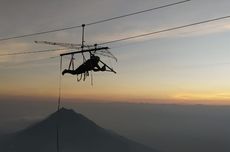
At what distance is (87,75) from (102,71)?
4.49ft

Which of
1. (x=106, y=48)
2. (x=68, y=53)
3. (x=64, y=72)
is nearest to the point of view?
(x=106, y=48)

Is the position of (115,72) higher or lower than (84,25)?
lower

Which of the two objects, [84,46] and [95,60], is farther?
[95,60]

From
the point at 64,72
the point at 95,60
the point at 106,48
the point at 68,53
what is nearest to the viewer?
the point at 106,48

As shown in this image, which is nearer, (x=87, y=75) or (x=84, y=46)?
(x=84, y=46)

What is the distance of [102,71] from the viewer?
29.9 metres

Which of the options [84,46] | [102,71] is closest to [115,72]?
[102,71]

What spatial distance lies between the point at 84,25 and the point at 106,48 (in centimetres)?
202

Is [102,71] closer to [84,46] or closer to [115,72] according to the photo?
[115,72]

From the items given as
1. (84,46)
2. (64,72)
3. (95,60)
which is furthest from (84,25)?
(64,72)

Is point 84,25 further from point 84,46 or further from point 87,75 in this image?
point 87,75

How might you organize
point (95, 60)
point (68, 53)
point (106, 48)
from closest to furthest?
1. point (106, 48)
2. point (68, 53)
3. point (95, 60)

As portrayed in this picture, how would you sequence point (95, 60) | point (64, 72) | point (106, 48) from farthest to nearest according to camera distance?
1. point (64, 72)
2. point (95, 60)
3. point (106, 48)

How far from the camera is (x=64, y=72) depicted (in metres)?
32.3
